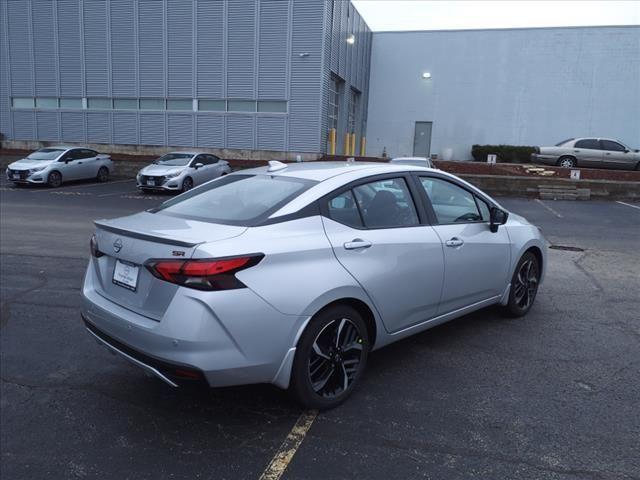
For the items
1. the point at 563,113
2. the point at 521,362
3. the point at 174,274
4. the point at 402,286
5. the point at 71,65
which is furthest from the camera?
the point at 563,113

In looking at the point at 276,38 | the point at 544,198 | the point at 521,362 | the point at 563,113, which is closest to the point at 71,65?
the point at 276,38

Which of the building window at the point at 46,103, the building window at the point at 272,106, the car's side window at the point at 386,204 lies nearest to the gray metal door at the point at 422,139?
the building window at the point at 272,106

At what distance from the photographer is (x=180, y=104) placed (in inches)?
1068

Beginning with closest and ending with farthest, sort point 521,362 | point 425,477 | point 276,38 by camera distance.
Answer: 1. point 425,477
2. point 521,362
3. point 276,38

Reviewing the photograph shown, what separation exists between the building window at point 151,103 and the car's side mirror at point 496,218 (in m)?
25.5

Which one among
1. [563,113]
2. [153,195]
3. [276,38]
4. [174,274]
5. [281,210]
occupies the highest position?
[276,38]

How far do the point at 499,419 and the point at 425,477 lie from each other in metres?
0.82

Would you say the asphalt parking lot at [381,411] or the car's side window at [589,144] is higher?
the car's side window at [589,144]

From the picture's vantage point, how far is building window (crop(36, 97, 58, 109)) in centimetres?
2891

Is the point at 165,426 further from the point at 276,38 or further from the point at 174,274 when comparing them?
the point at 276,38

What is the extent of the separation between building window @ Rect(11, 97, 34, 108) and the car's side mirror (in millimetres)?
31126

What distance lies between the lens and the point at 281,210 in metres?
3.31

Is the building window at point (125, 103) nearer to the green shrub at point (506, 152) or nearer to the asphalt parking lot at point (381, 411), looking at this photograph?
the green shrub at point (506, 152)

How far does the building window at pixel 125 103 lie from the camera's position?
27.7 metres
